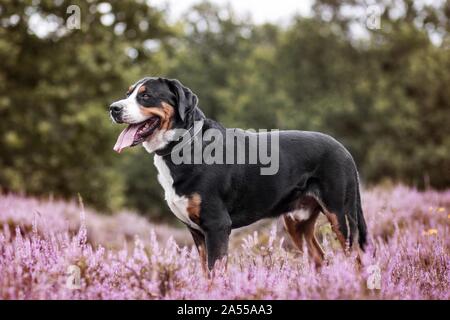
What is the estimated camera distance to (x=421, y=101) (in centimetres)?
2419

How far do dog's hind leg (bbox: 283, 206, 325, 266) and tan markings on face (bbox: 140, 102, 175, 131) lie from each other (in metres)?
1.54

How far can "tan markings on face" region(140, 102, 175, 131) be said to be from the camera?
14.9ft

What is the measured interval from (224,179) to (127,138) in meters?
0.90

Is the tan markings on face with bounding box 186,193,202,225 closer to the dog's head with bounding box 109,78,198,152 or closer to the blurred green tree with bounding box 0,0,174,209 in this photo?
the dog's head with bounding box 109,78,198,152

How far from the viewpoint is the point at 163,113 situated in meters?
4.56

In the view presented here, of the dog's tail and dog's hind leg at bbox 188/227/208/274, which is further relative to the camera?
the dog's tail

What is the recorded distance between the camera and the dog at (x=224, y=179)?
14.4ft
